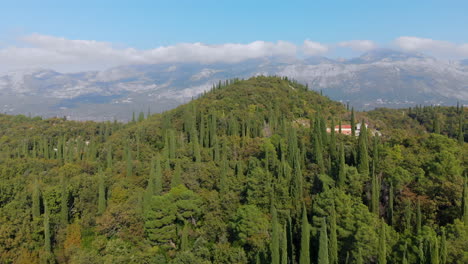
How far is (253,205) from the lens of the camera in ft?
128

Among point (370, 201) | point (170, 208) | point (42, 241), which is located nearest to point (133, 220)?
point (170, 208)

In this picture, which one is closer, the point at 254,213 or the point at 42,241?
the point at 254,213

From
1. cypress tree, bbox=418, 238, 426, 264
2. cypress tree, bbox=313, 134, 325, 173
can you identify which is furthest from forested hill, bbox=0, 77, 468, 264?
cypress tree, bbox=313, 134, 325, 173

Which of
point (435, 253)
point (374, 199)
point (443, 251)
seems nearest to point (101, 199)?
point (374, 199)

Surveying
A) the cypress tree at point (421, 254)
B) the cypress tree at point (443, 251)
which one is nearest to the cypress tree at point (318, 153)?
the cypress tree at point (421, 254)

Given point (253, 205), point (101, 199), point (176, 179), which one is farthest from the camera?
point (176, 179)

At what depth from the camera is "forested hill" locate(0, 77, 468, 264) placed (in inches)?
1249

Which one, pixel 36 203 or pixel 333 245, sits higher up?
pixel 36 203

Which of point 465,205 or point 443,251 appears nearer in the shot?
point 443,251

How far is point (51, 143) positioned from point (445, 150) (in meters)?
81.1

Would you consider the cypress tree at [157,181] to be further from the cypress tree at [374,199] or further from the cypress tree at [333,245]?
the cypress tree at [374,199]

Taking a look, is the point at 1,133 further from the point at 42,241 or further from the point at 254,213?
the point at 254,213

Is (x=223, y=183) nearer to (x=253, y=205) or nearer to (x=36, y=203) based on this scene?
(x=253, y=205)

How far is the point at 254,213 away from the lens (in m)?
36.7
